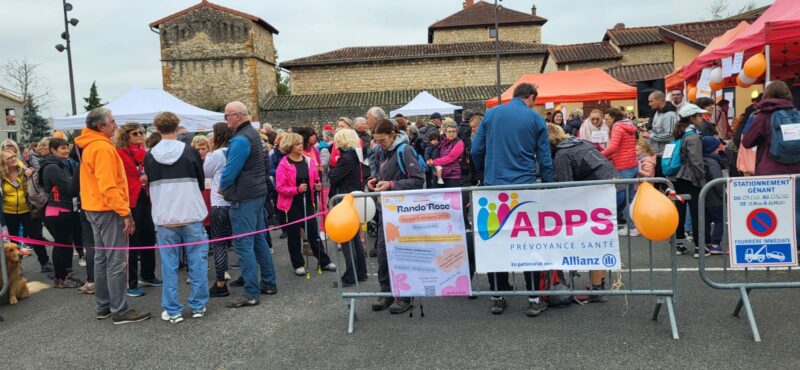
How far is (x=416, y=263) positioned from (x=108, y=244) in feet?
9.03

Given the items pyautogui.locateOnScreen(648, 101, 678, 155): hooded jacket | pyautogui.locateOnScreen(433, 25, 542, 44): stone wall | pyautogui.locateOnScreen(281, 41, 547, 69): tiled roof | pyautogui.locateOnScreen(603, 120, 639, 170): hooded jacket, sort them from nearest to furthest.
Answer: pyautogui.locateOnScreen(603, 120, 639, 170): hooded jacket → pyautogui.locateOnScreen(648, 101, 678, 155): hooded jacket → pyautogui.locateOnScreen(281, 41, 547, 69): tiled roof → pyautogui.locateOnScreen(433, 25, 542, 44): stone wall

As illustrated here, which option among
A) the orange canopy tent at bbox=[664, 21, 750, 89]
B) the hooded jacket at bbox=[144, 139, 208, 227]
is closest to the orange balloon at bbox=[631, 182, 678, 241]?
the hooded jacket at bbox=[144, 139, 208, 227]

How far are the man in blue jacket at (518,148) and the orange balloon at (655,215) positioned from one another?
2.97 ft

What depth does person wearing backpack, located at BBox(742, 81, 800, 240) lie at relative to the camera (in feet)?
16.1

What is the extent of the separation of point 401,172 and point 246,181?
58.2 inches

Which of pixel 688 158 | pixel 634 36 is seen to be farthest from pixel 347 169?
pixel 634 36

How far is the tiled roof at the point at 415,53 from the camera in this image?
123 feet

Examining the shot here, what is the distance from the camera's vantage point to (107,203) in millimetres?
4570

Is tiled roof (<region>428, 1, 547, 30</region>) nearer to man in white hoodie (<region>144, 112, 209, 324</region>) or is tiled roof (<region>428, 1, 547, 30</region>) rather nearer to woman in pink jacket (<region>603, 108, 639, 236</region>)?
woman in pink jacket (<region>603, 108, 639, 236</region>)

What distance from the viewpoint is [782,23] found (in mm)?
6691

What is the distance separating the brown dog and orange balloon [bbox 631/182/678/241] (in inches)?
237

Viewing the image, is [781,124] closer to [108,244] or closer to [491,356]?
[491,356]

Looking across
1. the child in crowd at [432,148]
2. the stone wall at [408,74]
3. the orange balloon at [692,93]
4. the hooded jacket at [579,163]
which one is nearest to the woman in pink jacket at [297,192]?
the child in crowd at [432,148]

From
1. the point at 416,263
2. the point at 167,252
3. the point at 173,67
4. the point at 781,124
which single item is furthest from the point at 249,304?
the point at 173,67
